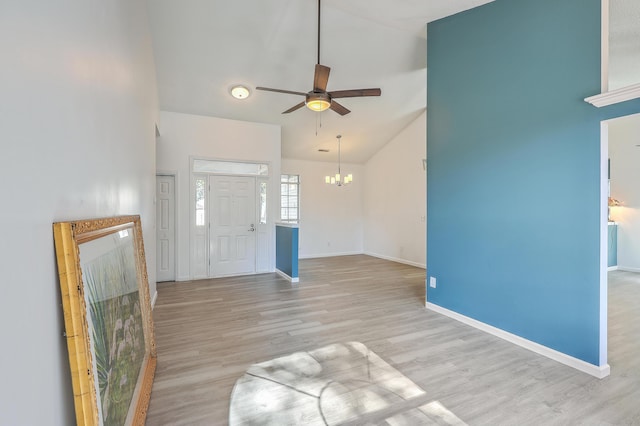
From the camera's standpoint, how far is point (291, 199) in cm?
852

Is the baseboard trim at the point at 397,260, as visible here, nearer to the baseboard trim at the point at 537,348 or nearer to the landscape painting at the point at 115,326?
the baseboard trim at the point at 537,348

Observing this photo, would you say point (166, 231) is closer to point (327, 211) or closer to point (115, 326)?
point (115, 326)

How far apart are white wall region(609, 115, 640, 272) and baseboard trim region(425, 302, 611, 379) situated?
5309mm

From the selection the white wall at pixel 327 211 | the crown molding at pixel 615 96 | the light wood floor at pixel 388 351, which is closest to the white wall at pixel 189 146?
the light wood floor at pixel 388 351

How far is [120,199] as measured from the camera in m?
2.15

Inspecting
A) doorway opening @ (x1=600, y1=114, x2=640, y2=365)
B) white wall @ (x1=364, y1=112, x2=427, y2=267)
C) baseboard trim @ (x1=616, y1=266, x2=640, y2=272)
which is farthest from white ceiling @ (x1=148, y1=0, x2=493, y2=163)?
baseboard trim @ (x1=616, y1=266, x2=640, y2=272)

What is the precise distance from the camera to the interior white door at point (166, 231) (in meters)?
5.51

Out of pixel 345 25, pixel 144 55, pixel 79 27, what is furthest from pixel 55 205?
pixel 345 25

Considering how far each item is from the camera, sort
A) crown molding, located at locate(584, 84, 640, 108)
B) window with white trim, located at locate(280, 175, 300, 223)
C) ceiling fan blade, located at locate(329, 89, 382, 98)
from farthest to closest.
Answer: window with white trim, located at locate(280, 175, 300, 223)
ceiling fan blade, located at locate(329, 89, 382, 98)
crown molding, located at locate(584, 84, 640, 108)

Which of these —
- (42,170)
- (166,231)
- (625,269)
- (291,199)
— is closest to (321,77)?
(42,170)

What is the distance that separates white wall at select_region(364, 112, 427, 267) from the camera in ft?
23.4

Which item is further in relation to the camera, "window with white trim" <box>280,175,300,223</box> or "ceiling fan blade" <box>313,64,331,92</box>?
"window with white trim" <box>280,175,300,223</box>

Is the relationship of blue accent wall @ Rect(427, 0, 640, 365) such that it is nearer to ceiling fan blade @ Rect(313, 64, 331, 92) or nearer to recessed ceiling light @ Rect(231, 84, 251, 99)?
ceiling fan blade @ Rect(313, 64, 331, 92)

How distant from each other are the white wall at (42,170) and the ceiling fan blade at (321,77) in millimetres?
1799
